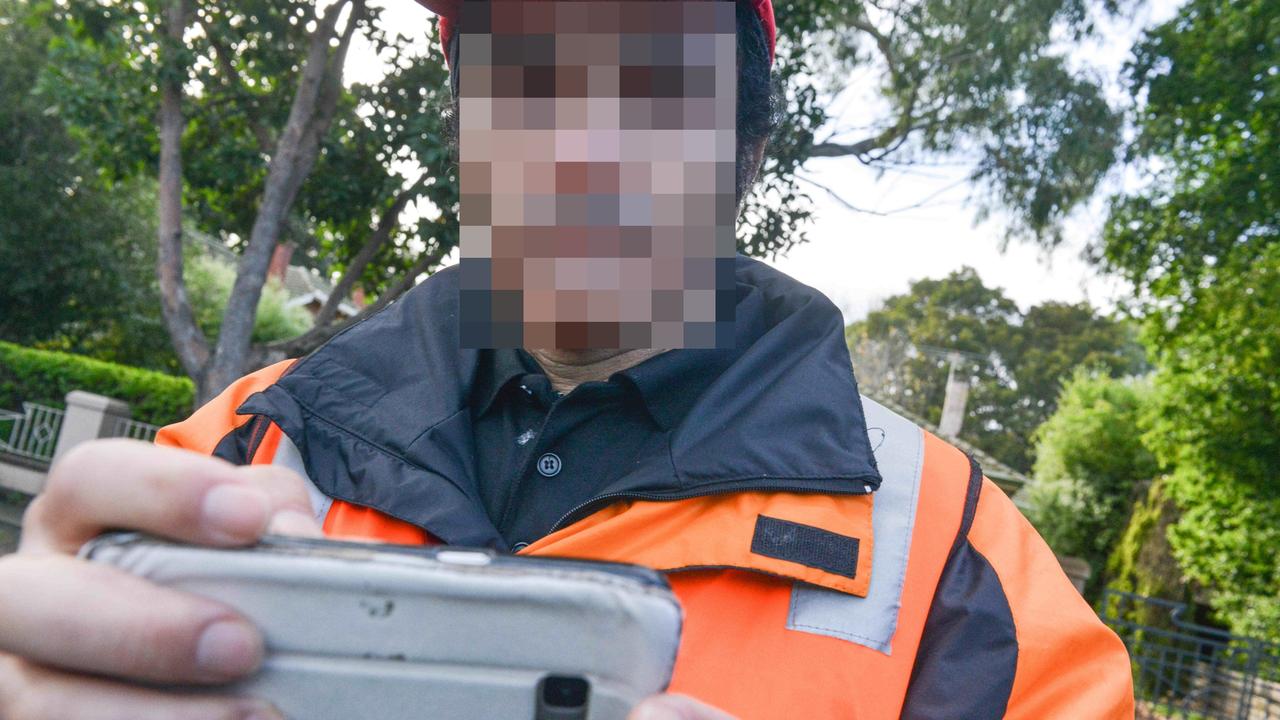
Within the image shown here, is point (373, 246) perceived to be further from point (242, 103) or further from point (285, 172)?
point (242, 103)

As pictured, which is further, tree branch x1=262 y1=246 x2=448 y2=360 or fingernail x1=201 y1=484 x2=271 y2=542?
tree branch x1=262 y1=246 x2=448 y2=360

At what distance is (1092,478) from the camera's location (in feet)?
69.6

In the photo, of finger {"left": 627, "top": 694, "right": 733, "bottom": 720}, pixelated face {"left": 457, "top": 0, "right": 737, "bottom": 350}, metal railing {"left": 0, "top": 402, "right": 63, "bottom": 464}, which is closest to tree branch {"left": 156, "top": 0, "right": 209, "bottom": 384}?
metal railing {"left": 0, "top": 402, "right": 63, "bottom": 464}

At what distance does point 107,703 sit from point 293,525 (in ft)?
0.58

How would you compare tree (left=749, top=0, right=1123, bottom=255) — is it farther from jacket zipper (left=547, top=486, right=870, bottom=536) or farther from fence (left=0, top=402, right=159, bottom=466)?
fence (left=0, top=402, right=159, bottom=466)

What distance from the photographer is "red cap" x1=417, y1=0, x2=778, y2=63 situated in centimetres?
160

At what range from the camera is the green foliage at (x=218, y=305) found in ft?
68.1

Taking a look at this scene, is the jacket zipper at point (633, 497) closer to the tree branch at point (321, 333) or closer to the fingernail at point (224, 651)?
the fingernail at point (224, 651)

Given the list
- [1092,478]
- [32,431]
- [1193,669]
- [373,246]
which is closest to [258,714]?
[373,246]

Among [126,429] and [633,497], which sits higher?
[126,429]

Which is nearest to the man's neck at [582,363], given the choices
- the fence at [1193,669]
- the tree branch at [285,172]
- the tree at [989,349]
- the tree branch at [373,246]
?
the tree branch at [373,246]

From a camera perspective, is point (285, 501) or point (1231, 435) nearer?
point (285, 501)

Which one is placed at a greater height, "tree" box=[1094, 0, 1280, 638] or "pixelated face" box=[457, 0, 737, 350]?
"tree" box=[1094, 0, 1280, 638]

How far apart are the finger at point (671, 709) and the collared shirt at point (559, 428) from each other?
2.20 feet
